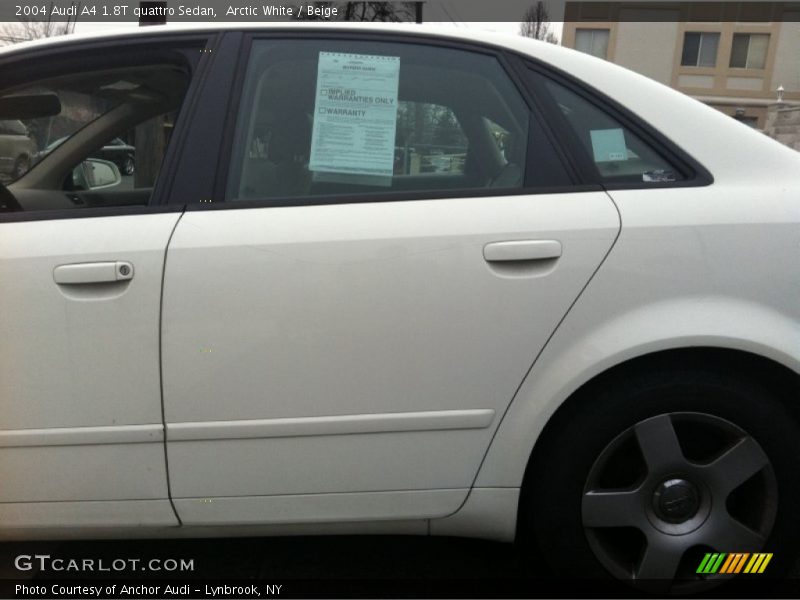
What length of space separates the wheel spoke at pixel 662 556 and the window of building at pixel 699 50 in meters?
33.6

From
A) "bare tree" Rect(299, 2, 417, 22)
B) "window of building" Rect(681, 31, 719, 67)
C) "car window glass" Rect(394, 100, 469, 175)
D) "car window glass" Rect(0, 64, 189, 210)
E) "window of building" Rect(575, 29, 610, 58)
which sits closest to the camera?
"car window glass" Rect(394, 100, 469, 175)

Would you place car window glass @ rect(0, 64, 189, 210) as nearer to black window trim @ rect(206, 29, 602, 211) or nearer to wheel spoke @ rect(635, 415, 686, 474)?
black window trim @ rect(206, 29, 602, 211)

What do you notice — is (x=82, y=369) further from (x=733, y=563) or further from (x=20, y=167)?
(x=733, y=563)

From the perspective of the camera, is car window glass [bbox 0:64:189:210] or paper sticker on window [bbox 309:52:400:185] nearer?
paper sticker on window [bbox 309:52:400:185]

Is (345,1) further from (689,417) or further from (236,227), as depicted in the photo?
(689,417)

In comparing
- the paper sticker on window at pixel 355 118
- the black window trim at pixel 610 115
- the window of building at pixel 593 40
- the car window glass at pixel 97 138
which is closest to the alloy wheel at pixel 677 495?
the black window trim at pixel 610 115

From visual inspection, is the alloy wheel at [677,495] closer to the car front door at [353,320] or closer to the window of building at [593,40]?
the car front door at [353,320]

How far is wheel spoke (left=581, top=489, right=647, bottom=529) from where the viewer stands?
5.79ft

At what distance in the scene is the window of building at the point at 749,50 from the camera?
2950 centimetres

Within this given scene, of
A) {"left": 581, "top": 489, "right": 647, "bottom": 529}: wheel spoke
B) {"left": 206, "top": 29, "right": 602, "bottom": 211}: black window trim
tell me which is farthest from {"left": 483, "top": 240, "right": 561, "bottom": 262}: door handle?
{"left": 581, "top": 489, "right": 647, "bottom": 529}: wheel spoke

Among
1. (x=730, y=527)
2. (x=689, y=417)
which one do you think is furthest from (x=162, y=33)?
(x=730, y=527)

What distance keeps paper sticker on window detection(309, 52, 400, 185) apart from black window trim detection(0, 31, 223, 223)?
14.2 inches

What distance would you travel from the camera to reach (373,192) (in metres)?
1.76

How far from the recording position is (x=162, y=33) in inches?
73.0
